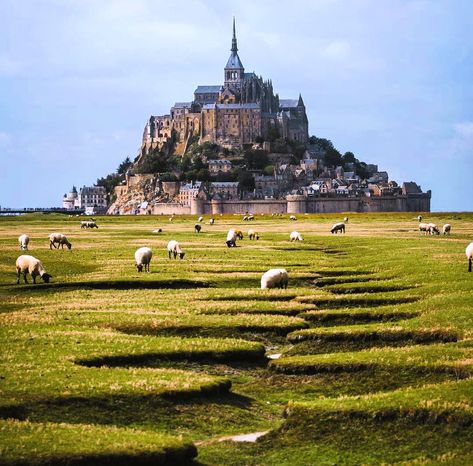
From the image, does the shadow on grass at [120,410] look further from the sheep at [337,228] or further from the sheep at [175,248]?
the sheep at [337,228]

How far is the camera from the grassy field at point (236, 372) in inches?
583

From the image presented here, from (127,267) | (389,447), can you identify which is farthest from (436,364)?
(127,267)

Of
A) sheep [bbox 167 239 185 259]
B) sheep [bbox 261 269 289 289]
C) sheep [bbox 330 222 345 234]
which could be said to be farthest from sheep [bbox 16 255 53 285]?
sheep [bbox 330 222 345 234]

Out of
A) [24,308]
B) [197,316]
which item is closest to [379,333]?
[197,316]

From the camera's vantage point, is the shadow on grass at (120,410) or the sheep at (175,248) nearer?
the shadow on grass at (120,410)

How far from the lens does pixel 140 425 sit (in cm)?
1605

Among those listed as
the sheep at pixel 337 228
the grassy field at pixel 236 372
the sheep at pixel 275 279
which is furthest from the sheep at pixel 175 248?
the sheep at pixel 337 228

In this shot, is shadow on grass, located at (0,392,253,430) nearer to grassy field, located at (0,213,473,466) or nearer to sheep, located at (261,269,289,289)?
grassy field, located at (0,213,473,466)

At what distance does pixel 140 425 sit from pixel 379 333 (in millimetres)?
9275

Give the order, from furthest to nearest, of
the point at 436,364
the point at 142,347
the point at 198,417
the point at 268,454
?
the point at 142,347 → the point at 436,364 → the point at 198,417 → the point at 268,454

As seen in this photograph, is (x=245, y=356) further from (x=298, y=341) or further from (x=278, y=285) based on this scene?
(x=278, y=285)

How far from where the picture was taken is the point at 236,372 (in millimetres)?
21047

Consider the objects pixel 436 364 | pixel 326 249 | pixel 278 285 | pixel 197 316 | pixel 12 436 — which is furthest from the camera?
pixel 326 249

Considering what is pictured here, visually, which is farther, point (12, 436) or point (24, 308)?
point (24, 308)
